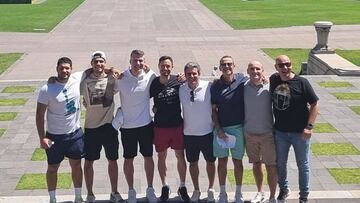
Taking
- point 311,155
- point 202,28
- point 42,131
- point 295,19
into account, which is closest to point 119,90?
point 42,131

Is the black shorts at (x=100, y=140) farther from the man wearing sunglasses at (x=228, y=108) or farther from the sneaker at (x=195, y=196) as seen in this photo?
the man wearing sunglasses at (x=228, y=108)

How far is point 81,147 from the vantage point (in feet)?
23.6

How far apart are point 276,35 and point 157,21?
11439mm

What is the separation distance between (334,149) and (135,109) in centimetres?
455

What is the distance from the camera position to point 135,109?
7.23 m

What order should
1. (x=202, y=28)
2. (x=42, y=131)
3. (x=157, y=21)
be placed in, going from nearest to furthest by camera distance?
(x=42, y=131) < (x=202, y=28) < (x=157, y=21)

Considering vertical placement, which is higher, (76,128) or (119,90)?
(119,90)

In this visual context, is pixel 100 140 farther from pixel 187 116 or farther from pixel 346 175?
pixel 346 175

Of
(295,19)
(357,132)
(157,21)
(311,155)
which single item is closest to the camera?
(311,155)

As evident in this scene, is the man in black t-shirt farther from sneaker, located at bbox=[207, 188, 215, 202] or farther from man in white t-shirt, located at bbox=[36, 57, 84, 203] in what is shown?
man in white t-shirt, located at bbox=[36, 57, 84, 203]

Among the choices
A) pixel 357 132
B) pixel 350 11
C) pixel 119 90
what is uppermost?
pixel 119 90

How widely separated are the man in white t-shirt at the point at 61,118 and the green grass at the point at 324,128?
5.83 meters

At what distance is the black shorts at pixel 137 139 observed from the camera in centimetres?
730

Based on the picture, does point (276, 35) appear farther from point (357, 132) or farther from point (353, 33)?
point (357, 132)
